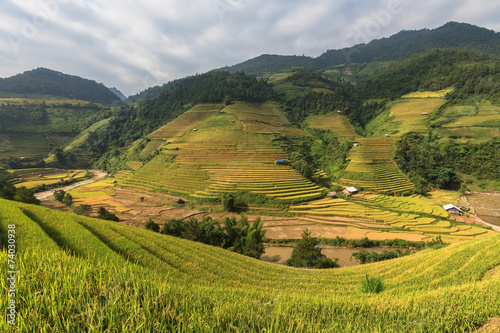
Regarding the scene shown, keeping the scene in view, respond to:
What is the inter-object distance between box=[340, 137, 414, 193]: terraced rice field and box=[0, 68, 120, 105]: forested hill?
18825cm

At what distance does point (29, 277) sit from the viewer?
7.66 feet

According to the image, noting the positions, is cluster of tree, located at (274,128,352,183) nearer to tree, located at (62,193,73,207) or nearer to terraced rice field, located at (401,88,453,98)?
tree, located at (62,193,73,207)

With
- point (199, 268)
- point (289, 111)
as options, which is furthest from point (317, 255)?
point (289, 111)

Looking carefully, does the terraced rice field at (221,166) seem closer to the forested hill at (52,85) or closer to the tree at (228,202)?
the tree at (228,202)

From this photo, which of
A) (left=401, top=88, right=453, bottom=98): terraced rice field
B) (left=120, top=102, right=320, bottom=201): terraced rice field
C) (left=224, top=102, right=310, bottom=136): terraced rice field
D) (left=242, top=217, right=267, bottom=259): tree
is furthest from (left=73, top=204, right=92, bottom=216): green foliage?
(left=401, top=88, right=453, bottom=98): terraced rice field

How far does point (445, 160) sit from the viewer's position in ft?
141

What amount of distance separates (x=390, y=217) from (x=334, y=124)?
48.4 metres

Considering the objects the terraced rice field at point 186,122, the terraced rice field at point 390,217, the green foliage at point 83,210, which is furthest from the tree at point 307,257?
the terraced rice field at point 186,122

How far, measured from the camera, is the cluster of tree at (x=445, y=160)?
38406 millimetres

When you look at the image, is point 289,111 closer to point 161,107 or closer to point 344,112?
point 344,112

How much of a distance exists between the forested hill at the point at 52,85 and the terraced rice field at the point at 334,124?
562 ft

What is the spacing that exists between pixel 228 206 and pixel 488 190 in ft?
173

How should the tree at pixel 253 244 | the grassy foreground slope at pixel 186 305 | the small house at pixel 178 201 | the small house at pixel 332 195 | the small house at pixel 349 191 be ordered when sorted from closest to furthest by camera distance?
the grassy foreground slope at pixel 186 305 → the tree at pixel 253 244 → the small house at pixel 178 201 → the small house at pixel 332 195 → the small house at pixel 349 191

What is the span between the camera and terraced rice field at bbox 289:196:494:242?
912 inches
